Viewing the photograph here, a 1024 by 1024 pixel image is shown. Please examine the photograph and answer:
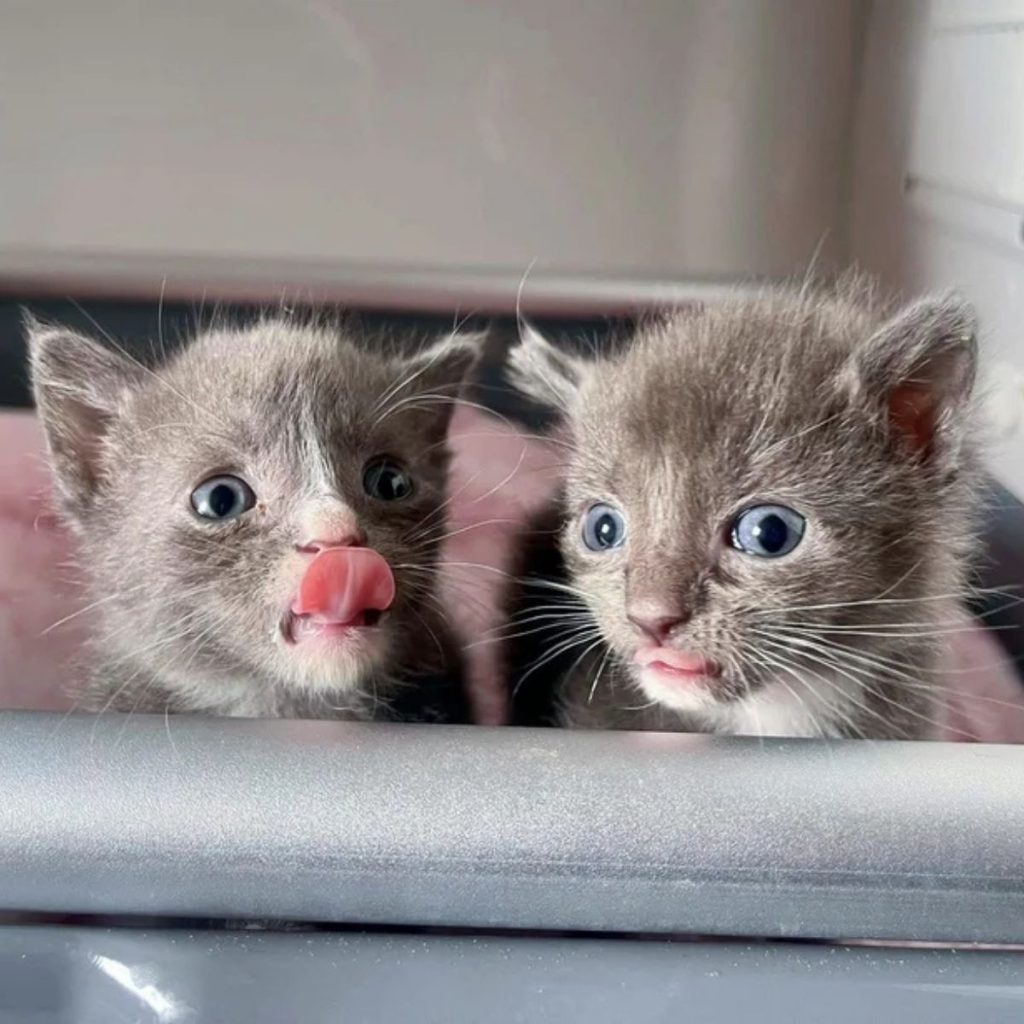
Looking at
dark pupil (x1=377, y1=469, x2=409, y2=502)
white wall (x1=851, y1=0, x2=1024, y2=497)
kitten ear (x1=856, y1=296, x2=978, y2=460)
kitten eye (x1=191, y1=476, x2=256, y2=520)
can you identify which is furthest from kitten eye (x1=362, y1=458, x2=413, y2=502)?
white wall (x1=851, y1=0, x2=1024, y2=497)

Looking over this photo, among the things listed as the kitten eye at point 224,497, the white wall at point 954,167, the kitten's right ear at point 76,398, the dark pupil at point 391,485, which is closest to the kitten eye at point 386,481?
the dark pupil at point 391,485

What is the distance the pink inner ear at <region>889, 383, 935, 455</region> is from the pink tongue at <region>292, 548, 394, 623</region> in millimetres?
389

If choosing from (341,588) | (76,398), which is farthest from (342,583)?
(76,398)

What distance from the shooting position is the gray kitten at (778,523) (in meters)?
0.91

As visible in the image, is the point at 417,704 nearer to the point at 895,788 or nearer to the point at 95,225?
the point at 895,788

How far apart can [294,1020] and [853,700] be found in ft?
1.68

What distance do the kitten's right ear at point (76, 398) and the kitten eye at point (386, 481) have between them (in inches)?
8.5

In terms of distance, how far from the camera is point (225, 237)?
224cm

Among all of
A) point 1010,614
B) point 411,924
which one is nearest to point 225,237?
point 1010,614

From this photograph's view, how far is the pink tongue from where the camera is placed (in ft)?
2.91

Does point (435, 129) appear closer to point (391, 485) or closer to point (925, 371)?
point (391, 485)

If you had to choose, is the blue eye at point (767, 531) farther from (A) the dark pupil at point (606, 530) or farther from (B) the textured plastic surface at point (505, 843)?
(B) the textured plastic surface at point (505, 843)

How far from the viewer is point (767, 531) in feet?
3.01

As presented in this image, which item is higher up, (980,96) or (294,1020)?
(980,96)
